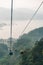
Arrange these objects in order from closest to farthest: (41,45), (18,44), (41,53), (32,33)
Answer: (41,53) → (41,45) → (18,44) → (32,33)

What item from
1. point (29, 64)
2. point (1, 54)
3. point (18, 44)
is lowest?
point (1, 54)

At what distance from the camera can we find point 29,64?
8.94 m

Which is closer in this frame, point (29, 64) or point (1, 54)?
point (29, 64)

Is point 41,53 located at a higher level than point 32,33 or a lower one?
higher

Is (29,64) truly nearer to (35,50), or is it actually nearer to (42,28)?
(35,50)

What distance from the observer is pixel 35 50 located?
955cm

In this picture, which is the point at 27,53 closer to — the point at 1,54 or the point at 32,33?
the point at 1,54

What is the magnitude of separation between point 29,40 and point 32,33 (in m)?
1.96

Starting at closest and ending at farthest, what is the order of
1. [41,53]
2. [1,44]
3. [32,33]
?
1. [41,53]
2. [1,44]
3. [32,33]

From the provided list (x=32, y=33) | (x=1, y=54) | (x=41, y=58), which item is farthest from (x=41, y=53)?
(x=32, y=33)

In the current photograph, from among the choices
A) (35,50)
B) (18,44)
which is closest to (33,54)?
(35,50)

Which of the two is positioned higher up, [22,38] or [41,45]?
[41,45]

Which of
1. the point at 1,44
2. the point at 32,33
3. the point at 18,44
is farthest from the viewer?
the point at 32,33

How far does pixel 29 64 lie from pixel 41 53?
76 centimetres
